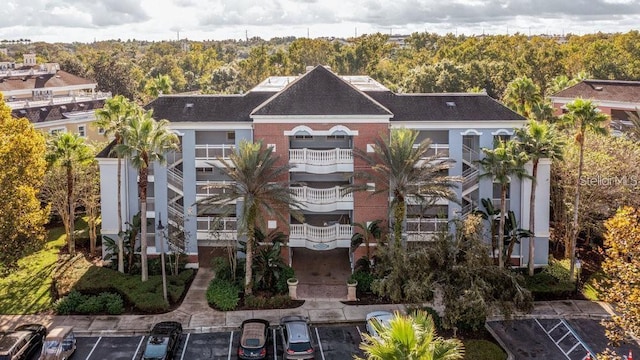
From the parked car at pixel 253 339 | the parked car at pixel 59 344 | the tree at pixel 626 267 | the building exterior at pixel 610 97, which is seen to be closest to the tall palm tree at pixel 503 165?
the parked car at pixel 253 339

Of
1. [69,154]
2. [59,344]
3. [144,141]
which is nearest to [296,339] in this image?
[59,344]

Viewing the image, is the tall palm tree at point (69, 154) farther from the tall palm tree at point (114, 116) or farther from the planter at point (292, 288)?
the planter at point (292, 288)

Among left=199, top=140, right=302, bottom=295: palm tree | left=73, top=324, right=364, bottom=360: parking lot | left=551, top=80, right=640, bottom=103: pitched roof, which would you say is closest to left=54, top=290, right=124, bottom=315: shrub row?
left=73, top=324, right=364, bottom=360: parking lot

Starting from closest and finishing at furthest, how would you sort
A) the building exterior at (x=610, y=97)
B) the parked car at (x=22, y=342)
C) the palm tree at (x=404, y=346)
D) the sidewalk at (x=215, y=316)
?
1. the palm tree at (x=404, y=346)
2. the parked car at (x=22, y=342)
3. the sidewalk at (x=215, y=316)
4. the building exterior at (x=610, y=97)

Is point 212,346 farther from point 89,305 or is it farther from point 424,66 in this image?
point 424,66

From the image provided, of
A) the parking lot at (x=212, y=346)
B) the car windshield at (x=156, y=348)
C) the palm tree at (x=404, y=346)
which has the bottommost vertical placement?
the parking lot at (x=212, y=346)
